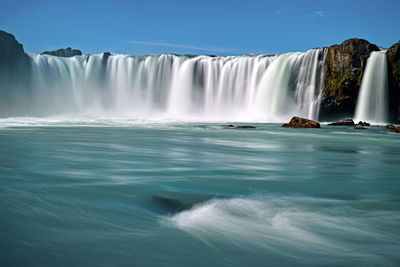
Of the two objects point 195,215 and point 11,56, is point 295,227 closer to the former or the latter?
point 195,215

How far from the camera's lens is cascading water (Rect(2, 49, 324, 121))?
108 feet

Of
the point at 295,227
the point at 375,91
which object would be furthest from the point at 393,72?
the point at 295,227

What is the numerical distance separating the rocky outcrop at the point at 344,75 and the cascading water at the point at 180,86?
0.76 meters

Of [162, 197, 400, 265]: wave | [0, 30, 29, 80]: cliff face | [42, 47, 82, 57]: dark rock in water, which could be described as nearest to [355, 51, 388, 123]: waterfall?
[162, 197, 400, 265]: wave

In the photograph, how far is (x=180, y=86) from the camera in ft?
129

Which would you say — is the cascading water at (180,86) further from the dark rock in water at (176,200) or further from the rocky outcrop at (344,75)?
the dark rock in water at (176,200)

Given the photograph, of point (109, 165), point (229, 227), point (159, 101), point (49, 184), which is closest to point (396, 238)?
point (229, 227)

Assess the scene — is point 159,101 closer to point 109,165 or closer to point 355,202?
point 109,165

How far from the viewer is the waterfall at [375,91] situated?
94.5ft

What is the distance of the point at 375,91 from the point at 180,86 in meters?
17.4

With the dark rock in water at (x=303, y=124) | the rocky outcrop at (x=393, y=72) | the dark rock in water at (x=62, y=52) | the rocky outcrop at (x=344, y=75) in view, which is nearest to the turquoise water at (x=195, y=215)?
the dark rock in water at (x=303, y=124)

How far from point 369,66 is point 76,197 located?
29.3m

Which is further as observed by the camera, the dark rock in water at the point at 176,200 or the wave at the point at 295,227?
the dark rock in water at the point at 176,200

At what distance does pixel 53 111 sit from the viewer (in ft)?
139
